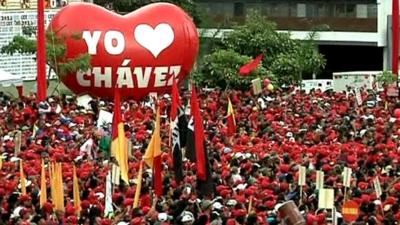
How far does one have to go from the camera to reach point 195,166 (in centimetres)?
1438

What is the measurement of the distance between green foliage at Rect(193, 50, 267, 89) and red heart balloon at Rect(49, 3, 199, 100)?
347 centimetres

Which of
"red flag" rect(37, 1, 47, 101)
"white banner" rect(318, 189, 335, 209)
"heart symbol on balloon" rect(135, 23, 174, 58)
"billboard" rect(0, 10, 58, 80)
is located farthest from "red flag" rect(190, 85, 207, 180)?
"billboard" rect(0, 10, 58, 80)

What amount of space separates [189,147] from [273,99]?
10718mm

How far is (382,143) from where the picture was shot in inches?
639

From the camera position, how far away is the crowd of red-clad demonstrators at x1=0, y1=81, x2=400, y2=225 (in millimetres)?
11969

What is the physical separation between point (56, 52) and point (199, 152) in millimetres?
12968

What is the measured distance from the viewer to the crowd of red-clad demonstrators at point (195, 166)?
12.0 metres

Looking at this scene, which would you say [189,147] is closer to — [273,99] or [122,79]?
[273,99]

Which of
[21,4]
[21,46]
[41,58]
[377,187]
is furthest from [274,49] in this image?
[377,187]

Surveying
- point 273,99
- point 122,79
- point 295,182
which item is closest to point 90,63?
point 122,79

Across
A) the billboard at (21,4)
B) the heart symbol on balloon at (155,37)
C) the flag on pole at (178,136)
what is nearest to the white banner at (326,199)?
the flag on pole at (178,136)

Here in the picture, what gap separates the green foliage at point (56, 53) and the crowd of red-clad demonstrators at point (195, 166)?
14.1ft

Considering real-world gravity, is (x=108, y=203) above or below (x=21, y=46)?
below

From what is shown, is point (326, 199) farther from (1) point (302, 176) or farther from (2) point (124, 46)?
(2) point (124, 46)
